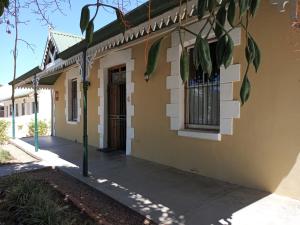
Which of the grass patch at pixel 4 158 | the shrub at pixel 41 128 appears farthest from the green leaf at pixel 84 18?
the shrub at pixel 41 128

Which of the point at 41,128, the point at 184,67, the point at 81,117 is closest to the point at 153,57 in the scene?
the point at 184,67

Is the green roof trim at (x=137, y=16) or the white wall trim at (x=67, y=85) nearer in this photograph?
the green roof trim at (x=137, y=16)

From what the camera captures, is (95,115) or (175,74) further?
(95,115)

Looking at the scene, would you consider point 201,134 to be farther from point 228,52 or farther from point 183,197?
point 228,52

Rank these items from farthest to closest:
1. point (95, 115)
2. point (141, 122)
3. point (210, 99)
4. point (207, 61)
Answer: point (95, 115) → point (141, 122) → point (210, 99) → point (207, 61)

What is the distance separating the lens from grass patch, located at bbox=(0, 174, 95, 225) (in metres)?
3.54

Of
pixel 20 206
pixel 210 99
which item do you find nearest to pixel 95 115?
pixel 210 99

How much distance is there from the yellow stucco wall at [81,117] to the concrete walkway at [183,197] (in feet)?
9.89

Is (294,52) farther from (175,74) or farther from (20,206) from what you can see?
(20,206)

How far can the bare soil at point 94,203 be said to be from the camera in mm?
3705

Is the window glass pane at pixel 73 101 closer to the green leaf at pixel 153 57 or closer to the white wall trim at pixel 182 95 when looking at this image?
the white wall trim at pixel 182 95

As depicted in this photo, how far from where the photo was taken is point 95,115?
9602mm

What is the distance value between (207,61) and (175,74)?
508 cm

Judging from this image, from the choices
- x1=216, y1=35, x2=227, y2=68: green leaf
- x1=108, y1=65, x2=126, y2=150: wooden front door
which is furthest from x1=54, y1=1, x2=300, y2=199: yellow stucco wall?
x1=216, y1=35, x2=227, y2=68: green leaf
